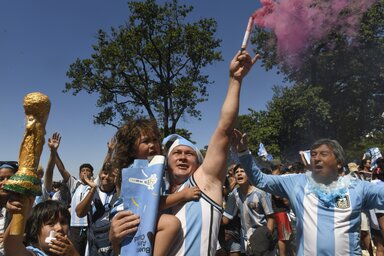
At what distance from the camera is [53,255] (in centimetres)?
211

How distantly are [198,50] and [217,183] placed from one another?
18723 mm

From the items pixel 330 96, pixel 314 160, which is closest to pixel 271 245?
pixel 314 160

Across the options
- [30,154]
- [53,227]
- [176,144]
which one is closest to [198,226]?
[176,144]

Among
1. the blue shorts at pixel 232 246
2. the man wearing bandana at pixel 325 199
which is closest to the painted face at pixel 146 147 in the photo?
the man wearing bandana at pixel 325 199

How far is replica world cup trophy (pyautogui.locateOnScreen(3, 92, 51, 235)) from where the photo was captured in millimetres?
1384

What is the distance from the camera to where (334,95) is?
75.6ft

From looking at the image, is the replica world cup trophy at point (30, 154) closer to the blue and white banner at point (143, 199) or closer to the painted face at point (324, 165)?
the blue and white banner at point (143, 199)

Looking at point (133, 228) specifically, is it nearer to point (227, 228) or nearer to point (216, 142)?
point (216, 142)

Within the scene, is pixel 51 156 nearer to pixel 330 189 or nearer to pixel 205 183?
pixel 205 183

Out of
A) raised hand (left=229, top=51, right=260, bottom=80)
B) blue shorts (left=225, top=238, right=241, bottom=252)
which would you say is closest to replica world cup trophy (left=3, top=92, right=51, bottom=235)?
raised hand (left=229, top=51, right=260, bottom=80)

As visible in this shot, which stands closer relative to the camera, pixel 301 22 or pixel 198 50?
pixel 301 22

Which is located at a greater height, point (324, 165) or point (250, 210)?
point (324, 165)

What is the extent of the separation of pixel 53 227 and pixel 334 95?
22924 mm

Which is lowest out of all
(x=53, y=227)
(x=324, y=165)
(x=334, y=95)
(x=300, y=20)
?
(x=53, y=227)
